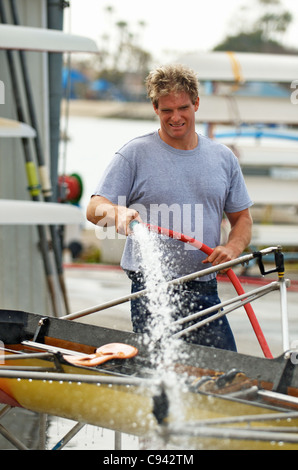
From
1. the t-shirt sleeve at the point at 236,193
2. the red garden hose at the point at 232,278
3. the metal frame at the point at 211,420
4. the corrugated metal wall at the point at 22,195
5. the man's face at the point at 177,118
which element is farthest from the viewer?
the corrugated metal wall at the point at 22,195

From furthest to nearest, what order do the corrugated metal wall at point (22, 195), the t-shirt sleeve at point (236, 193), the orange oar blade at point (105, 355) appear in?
the corrugated metal wall at point (22, 195), the t-shirt sleeve at point (236, 193), the orange oar blade at point (105, 355)

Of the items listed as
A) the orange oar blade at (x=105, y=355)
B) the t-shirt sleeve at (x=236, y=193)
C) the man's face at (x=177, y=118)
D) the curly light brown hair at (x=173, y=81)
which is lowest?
the orange oar blade at (x=105, y=355)

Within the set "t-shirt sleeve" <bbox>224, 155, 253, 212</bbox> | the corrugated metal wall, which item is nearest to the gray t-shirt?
"t-shirt sleeve" <bbox>224, 155, 253, 212</bbox>

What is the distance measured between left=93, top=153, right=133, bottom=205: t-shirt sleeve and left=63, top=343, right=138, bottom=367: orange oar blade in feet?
2.26

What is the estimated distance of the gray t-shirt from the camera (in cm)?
357

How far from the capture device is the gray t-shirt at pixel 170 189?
3574 mm

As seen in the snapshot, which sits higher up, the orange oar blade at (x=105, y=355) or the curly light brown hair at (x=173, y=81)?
the curly light brown hair at (x=173, y=81)

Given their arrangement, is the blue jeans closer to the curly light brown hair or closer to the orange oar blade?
the orange oar blade

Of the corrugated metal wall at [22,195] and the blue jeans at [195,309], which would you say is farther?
the corrugated metal wall at [22,195]

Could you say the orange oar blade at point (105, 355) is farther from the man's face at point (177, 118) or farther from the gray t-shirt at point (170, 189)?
the man's face at point (177, 118)

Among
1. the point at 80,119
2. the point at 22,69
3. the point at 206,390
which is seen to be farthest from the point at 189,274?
the point at 80,119

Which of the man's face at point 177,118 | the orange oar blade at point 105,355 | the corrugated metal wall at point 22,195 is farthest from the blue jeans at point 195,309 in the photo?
the corrugated metal wall at point 22,195

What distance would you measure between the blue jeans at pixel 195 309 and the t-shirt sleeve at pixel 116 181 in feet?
1.15
